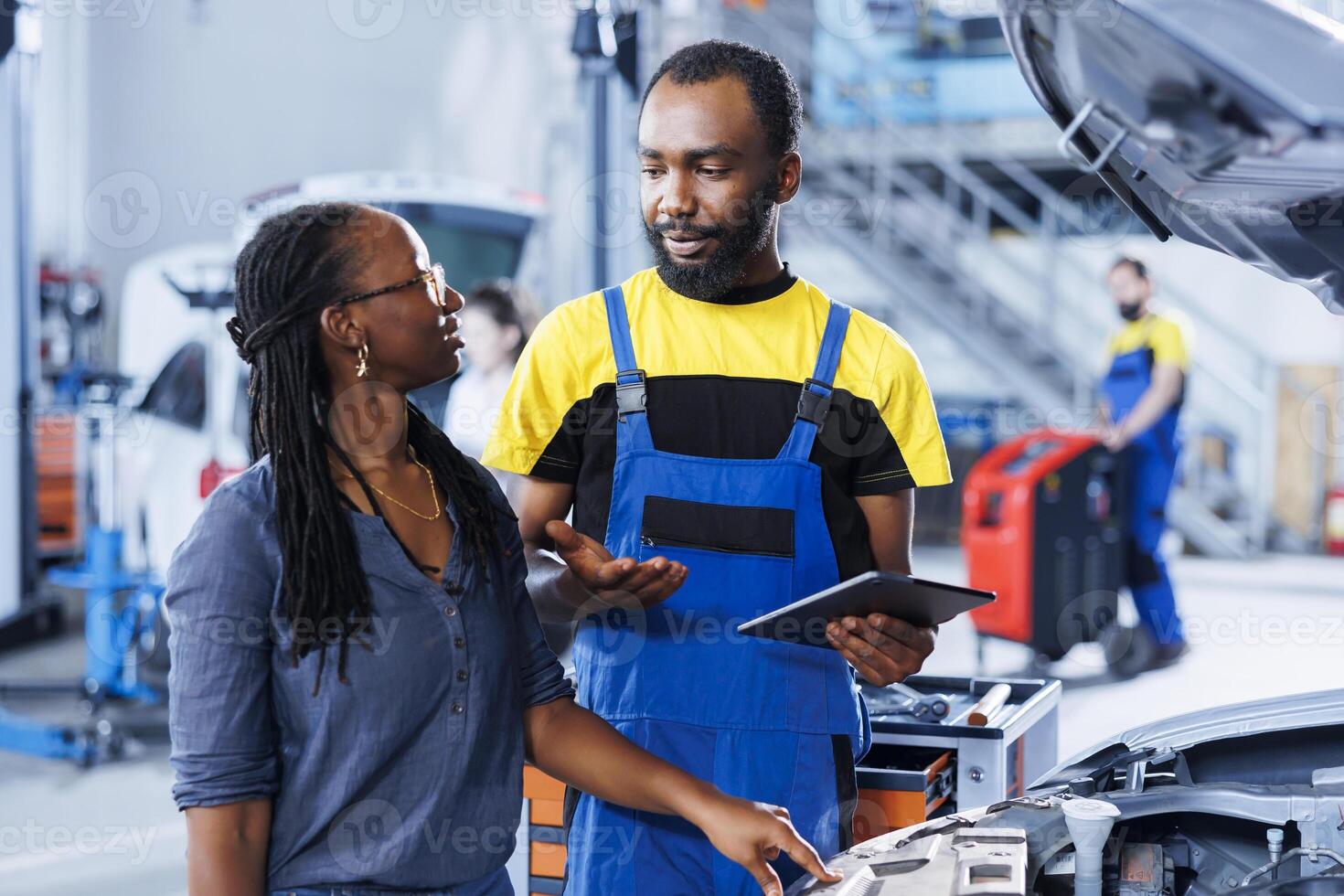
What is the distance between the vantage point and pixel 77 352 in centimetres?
750

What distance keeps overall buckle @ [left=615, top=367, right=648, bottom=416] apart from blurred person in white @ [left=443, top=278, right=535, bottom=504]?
3184 millimetres

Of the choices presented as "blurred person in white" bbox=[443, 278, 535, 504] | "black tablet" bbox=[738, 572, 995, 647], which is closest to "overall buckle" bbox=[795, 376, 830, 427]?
"black tablet" bbox=[738, 572, 995, 647]

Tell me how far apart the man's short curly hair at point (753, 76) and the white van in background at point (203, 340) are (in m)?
3.42

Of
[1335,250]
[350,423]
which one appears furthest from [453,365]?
[1335,250]

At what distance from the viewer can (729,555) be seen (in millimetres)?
1609

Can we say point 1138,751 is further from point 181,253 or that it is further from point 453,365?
point 181,253

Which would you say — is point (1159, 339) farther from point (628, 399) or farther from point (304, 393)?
point (304, 393)

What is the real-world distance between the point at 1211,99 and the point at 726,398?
708 millimetres

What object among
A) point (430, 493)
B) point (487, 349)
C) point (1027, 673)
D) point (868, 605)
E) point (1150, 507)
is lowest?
point (1027, 673)

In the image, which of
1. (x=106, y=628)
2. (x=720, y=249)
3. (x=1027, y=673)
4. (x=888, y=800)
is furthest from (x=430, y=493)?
(x=1027, y=673)

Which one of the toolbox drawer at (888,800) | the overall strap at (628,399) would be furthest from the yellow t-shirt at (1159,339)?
the overall strap at (628,399)

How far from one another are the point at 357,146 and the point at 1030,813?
20.9 feet

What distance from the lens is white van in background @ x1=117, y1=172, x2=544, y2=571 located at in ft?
16.3

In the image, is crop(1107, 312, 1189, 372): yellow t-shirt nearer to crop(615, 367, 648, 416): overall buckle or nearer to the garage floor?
the garage floor
